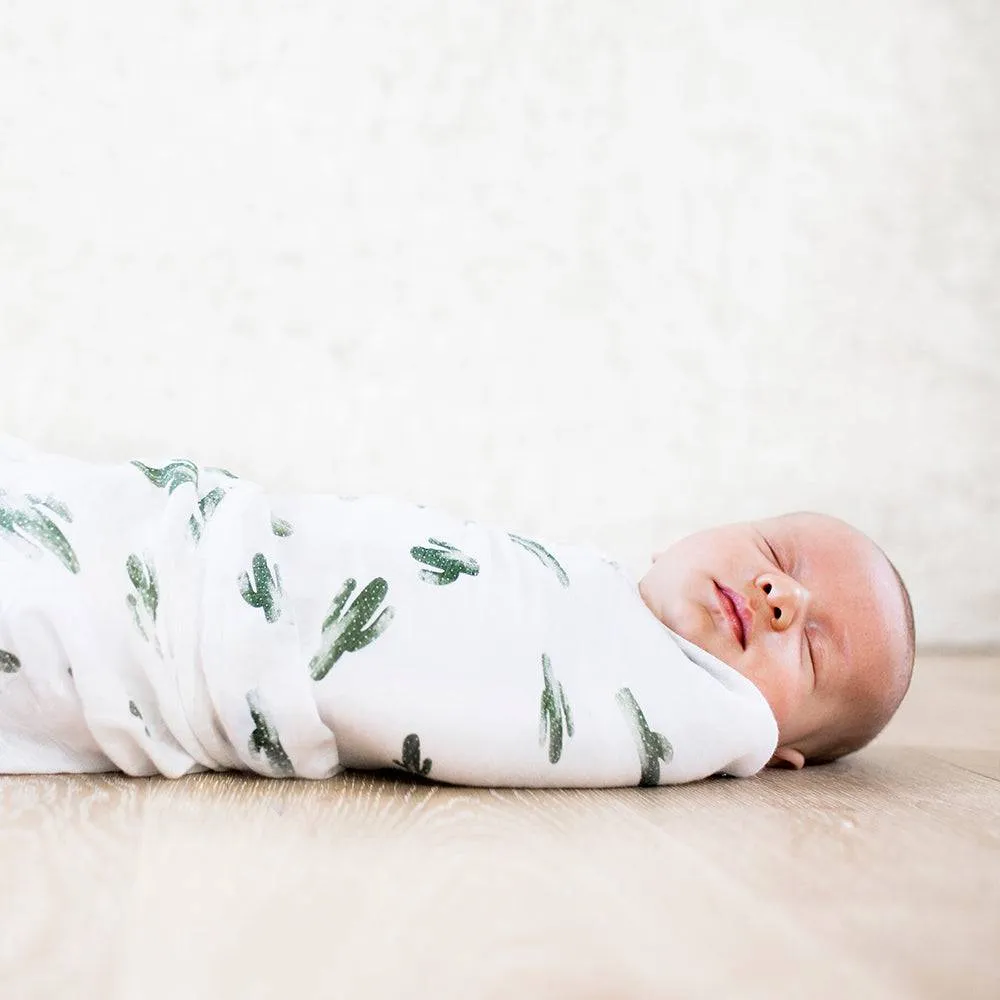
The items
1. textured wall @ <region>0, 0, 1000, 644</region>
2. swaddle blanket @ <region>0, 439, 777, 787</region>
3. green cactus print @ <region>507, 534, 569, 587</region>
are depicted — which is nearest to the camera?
swaddle blanket @ <region>0, 439, 777, 787</region>

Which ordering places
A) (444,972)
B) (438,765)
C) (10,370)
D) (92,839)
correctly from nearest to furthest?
(444,972)
(92,839)
(438,765)
(10,370)

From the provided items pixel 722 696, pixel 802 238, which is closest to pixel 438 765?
pixel 722 696

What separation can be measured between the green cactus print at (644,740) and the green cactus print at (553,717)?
4 cm

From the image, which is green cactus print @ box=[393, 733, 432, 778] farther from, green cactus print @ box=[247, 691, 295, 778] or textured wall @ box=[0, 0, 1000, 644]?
textured wall @ box=[0, 0, 1000, 644]

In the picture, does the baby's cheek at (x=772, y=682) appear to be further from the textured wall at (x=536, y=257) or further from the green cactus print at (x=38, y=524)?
the textured wall at (x=536, y=257)

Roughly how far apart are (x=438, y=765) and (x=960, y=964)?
35cm

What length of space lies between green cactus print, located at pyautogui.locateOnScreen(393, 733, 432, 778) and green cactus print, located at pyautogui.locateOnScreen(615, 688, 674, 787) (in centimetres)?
13

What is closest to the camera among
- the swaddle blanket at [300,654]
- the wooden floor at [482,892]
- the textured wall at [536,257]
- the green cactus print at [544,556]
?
the wooden floor at [482,892]

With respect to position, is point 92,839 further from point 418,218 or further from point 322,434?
point 418,218

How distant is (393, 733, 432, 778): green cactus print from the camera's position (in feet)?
2.21

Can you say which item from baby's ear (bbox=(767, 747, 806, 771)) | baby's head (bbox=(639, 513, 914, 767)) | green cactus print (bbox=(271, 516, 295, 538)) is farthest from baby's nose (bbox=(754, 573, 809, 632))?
green cactus print (bbox=(271, 516, 295, 538))

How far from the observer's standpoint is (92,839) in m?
0.52

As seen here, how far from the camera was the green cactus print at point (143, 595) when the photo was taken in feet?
2.17

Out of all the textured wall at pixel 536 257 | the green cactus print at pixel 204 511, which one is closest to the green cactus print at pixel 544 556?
the green cactus print at pixel 204 511
